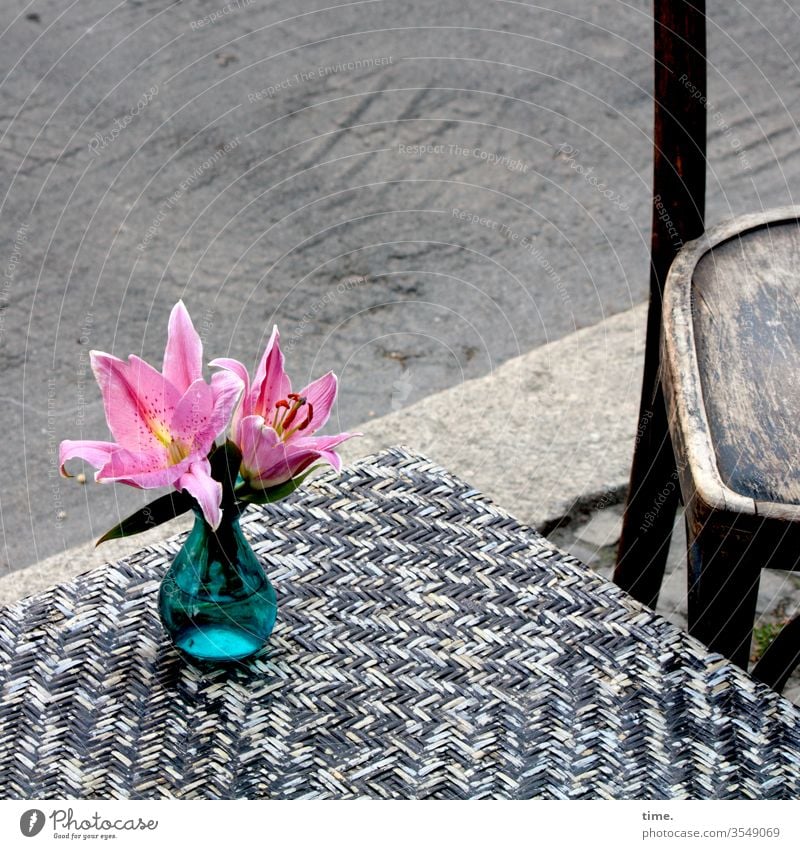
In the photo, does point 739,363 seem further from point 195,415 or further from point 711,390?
point 195,415

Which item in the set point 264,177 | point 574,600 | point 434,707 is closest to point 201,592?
point 434,707

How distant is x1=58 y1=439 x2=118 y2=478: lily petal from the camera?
733mm

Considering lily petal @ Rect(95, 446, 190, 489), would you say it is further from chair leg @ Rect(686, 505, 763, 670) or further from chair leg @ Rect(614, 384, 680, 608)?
chair leg @ Rect(614, 384, 680, 608)

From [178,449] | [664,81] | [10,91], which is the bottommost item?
[10,91]

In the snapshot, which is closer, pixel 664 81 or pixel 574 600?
pixel 574 600

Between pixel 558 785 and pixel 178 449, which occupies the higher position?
pixel 178 449

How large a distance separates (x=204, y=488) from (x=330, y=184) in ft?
4.66

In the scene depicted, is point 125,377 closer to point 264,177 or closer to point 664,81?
point 664,81

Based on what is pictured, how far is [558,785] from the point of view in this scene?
0.81m

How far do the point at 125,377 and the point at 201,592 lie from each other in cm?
16

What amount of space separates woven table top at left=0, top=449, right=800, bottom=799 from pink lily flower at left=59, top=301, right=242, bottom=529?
0.59 ft

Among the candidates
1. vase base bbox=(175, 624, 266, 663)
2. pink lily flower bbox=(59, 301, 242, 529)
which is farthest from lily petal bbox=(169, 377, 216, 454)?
vase base bbox=(175, 624, 266, 663)

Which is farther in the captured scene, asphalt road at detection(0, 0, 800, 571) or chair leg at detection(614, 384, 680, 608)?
asphalt road at detection(0, 0, 800, 571)
